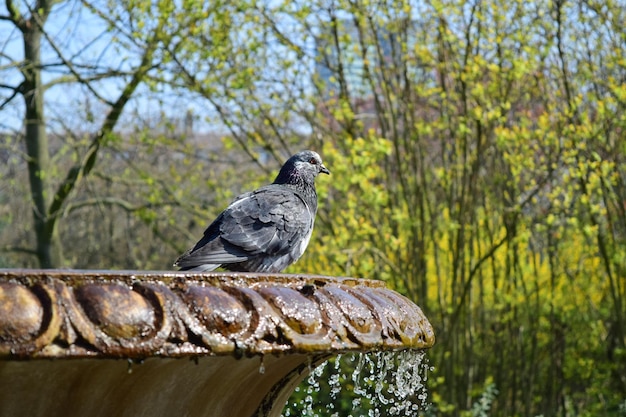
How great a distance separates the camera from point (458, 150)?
7.59 metres

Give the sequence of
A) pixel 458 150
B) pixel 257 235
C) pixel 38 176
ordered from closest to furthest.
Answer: pixel 257 235
pixel 458 150
pixel 38 176

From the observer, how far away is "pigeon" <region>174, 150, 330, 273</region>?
3.55m

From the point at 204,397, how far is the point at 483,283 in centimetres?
654

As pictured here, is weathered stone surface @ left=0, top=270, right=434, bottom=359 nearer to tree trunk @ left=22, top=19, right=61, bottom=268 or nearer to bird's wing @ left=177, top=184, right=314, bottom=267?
bird's wing @ left=177, top=184, right=314, bottom=267

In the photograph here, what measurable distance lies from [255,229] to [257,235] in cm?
3

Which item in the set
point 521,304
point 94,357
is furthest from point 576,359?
point 94,357

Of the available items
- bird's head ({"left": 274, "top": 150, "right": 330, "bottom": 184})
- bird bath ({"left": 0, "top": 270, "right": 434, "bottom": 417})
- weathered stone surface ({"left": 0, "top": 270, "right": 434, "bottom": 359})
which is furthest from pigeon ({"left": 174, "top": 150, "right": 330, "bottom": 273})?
weathered stone surface ({"left": 0, "top": 270, "right": 434, "bottom": 359})

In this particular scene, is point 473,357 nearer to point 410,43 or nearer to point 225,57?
point 410,43

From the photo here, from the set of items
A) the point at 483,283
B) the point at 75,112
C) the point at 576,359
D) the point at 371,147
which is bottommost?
the point at 576,359

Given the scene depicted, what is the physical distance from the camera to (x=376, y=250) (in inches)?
279

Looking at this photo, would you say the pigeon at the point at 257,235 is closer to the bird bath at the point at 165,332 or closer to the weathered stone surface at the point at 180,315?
the bird bath at the point at 165,332

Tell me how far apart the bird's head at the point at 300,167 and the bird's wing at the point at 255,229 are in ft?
1.71

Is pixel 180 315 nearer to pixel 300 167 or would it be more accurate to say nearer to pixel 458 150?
pixel 300 167

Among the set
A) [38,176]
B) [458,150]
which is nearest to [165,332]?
[458,150]
